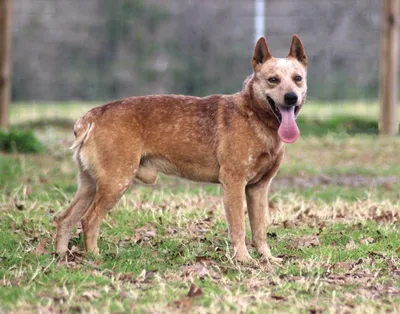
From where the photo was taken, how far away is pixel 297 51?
711 centimetres

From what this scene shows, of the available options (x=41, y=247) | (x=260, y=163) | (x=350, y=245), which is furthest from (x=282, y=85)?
(x=41, y=247)

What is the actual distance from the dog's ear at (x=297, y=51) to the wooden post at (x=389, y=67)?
342 inches

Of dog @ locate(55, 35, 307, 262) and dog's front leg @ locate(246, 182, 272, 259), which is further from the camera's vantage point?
dog's front leg @ locate(246, 182, 272, 259)

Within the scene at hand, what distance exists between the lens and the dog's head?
6660 mm

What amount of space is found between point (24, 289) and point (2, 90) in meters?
10.1

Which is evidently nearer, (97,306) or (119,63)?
(97,306)

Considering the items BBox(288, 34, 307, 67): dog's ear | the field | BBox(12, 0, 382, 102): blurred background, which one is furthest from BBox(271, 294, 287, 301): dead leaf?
BBox(12, 0, 382, 102): blurred background

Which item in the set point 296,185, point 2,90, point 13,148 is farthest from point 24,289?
point 2,90

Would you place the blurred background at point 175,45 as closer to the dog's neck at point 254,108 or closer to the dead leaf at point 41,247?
the dog's neck at point 254,108

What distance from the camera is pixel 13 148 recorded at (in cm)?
1259

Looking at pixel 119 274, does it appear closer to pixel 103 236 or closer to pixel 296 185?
pixel 103 236

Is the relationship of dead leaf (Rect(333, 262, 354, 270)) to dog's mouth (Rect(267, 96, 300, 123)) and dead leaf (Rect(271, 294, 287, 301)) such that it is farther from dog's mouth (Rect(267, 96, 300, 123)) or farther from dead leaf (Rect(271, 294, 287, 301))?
Result: dog's mouth (Rect(267, 96, 300, 123))

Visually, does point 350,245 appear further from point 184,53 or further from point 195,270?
point 184,53

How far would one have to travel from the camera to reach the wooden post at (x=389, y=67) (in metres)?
15.3
